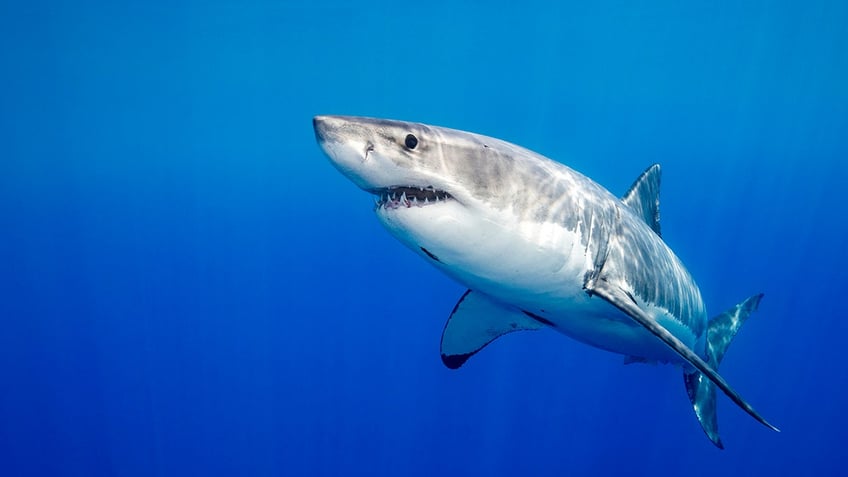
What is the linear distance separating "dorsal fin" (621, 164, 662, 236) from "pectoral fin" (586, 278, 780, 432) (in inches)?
69.4

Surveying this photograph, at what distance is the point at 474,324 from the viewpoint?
14.6 feet

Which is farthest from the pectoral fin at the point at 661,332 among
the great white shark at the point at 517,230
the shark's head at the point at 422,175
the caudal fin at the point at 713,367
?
the caudal fin at the point at 713,367

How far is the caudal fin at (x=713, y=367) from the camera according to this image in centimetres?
542

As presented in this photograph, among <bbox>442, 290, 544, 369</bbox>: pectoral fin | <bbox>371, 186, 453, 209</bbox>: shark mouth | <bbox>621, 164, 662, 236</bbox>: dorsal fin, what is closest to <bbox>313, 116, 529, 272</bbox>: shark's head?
<bbox>371, 186, 453, 209</bbox>: shark mouth

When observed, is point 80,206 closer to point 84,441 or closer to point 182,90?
point 182,90

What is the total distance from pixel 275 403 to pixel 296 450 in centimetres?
327

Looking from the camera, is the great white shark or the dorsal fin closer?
the great white shark

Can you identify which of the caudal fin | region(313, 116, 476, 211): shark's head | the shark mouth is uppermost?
region(313, 116, 476, 211): shark's head

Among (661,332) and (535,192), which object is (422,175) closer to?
(535,192)

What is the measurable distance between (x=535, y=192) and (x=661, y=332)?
3.53ft

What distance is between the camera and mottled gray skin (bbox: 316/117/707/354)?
2090 millimetres

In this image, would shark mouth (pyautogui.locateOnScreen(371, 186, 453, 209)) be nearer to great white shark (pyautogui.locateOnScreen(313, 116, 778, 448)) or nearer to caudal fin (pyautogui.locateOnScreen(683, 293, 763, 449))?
great white shark (pyautogui.locateOnScreen(313, 116, 778, 448))

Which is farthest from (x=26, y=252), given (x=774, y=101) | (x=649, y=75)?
(x=774, y=101)

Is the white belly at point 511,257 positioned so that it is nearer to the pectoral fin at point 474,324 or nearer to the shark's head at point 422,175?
the shark's head at point 422,175
